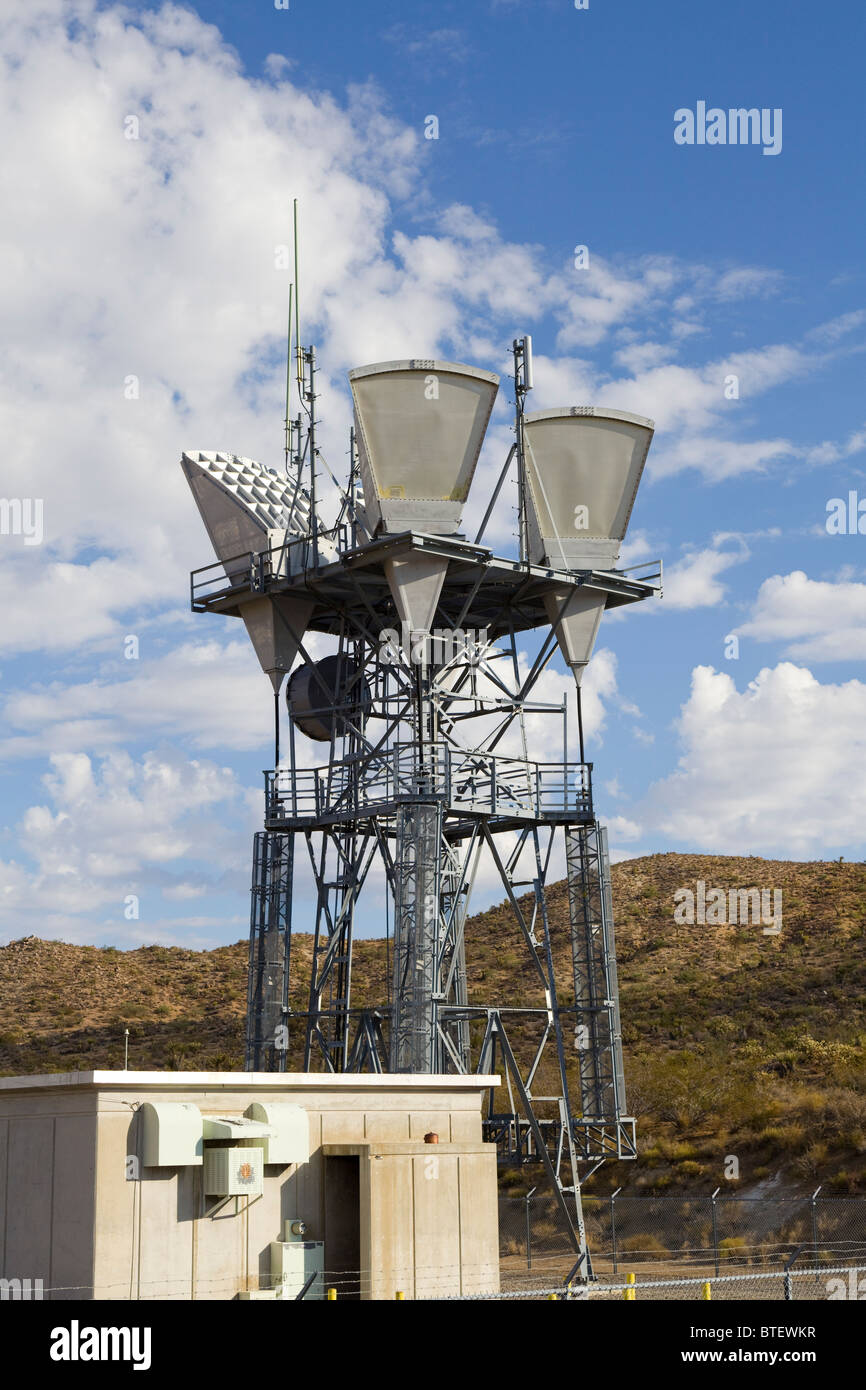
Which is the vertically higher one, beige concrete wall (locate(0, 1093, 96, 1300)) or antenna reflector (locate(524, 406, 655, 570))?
antenna reflector (locate(524, 406, 655, 570))

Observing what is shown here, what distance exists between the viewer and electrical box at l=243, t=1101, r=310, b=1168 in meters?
21.4

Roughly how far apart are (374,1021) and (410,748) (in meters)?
6.41

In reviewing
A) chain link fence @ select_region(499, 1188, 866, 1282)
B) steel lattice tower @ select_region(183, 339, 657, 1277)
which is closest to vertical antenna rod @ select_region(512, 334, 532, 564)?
steel lattice tower @ select_region(183, 339, 657, 1277)

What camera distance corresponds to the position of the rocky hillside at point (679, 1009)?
4466cm

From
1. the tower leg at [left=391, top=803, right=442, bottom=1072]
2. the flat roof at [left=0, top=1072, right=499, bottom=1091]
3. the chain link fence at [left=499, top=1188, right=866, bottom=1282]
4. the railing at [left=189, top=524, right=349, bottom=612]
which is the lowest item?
the chain link fence at [left=499, top=1188, right=866, bottom=1282]

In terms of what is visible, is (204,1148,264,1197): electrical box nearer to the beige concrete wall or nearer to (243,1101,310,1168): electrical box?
(243,1101,310,1168): electrical box

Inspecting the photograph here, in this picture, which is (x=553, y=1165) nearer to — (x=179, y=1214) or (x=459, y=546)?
(x=459, y=546)

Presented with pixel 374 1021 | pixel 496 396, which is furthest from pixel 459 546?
pixel 374 1021

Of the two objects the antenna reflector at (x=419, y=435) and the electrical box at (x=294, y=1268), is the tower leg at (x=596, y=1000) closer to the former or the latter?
the antenna reflector at (x=419, y=435)

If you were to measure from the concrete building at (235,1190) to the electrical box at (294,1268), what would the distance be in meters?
0.02

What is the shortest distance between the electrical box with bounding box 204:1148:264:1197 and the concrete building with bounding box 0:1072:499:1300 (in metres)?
0.02

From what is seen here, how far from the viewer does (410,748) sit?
1422 inches

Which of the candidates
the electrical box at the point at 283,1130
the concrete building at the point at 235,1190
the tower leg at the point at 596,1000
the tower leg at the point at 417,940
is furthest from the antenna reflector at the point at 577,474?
the electrical box at the point at 283,1130
